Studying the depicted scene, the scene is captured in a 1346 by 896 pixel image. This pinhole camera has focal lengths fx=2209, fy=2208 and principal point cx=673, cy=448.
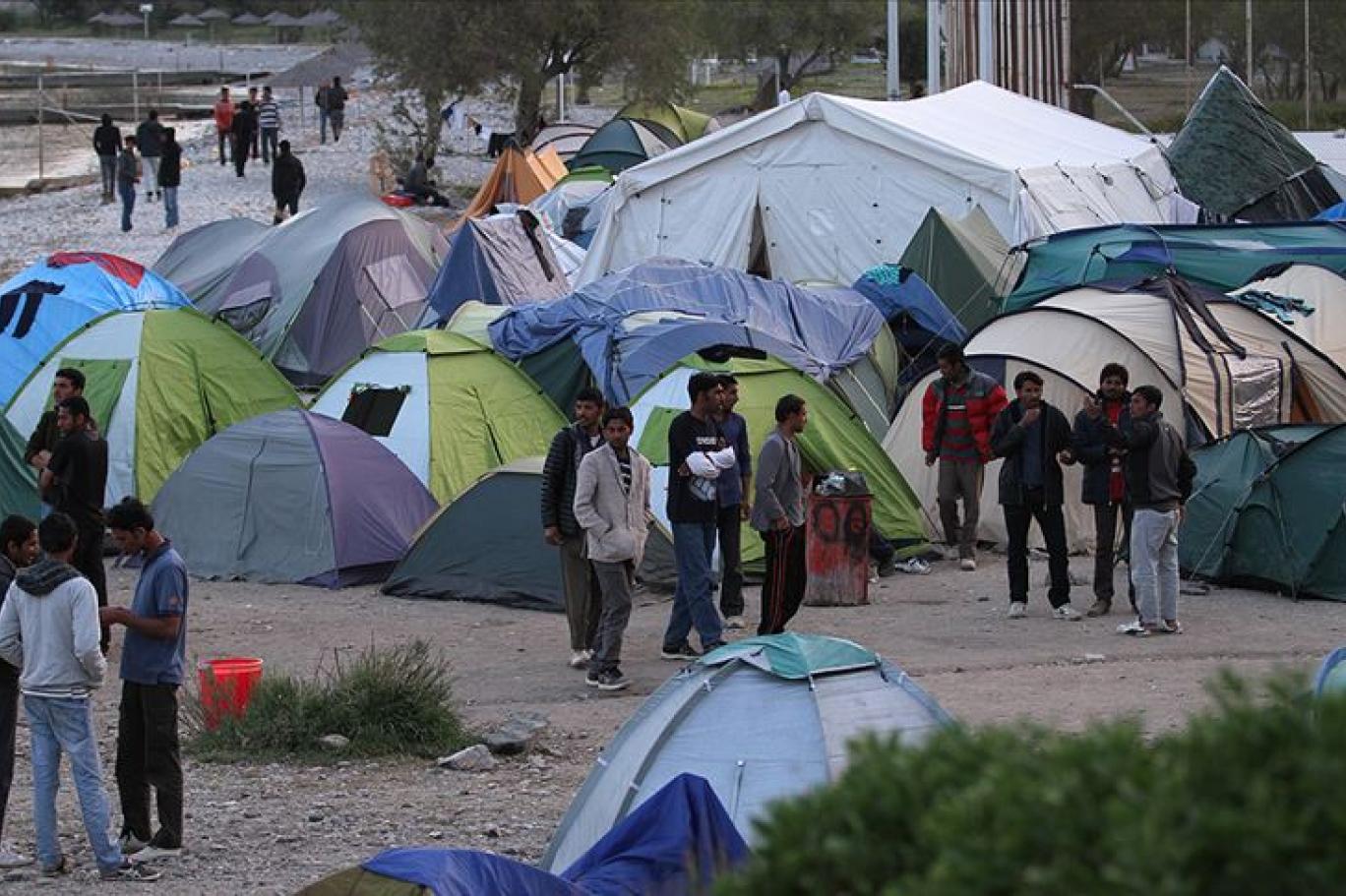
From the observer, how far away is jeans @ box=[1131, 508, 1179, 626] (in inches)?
507

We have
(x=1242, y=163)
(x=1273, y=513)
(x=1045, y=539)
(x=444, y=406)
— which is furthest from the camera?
(x=1242, y=163)

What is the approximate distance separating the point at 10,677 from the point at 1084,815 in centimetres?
624

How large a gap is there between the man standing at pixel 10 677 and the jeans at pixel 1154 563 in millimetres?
6554

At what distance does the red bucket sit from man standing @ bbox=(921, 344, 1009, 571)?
5725 mm

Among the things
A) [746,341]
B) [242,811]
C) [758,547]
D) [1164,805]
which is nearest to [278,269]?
[746,341]

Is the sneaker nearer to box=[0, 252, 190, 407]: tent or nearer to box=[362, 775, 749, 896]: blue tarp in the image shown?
box=[362, 775, 749, 896]: blue tarp

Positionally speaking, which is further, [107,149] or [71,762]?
[107,149]

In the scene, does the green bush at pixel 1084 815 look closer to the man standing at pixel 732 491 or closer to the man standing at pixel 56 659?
the man standing at pixel 56 659

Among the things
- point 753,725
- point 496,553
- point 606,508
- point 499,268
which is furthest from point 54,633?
point 499,268

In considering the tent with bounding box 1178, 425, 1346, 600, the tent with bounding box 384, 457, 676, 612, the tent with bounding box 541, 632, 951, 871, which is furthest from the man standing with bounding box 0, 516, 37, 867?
the tent with bounding box 1178, 425, 1346, 600

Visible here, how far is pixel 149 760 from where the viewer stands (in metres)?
8.84

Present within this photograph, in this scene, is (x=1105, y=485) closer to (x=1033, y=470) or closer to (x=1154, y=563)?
(x=1033, y=470)

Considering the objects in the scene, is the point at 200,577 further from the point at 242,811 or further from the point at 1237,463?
the point at 1237,463

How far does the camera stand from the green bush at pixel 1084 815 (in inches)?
125
